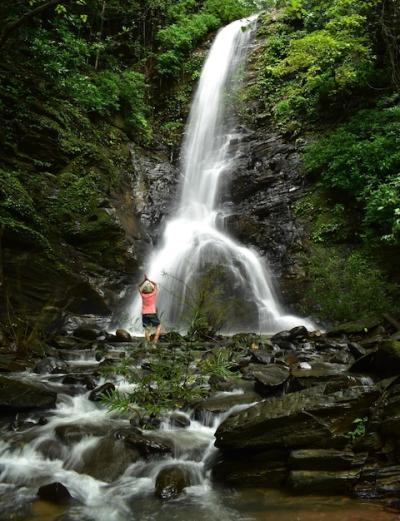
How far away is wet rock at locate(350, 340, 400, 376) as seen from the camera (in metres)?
5.25

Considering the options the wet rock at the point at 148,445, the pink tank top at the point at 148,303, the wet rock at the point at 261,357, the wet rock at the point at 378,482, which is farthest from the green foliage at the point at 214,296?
the wet rock at the point at 378,482

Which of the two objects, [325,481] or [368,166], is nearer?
[325,481]

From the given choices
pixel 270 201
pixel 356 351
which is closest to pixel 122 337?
pixel 356 351

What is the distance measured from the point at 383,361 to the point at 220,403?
6.81 feet

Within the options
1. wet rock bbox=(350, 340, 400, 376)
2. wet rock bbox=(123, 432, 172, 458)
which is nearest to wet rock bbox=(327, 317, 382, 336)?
wet rock bbox=(350, 340, 400, 376)

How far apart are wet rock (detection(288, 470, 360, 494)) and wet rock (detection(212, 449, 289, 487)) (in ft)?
0.54

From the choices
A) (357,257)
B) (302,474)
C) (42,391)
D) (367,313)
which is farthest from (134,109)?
(302,474)

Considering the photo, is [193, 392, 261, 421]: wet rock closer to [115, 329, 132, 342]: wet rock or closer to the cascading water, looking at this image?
the cascading water

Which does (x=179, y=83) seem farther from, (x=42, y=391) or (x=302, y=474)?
(x=302, y=474)

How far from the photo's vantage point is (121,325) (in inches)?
441

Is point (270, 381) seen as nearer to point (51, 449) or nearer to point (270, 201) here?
point (51, 449)

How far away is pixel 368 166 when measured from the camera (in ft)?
38.2

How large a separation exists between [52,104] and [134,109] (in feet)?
15.1

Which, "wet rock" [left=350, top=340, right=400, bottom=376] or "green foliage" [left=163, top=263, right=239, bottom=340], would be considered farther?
"green foliage" [left=163, top=263, right=239, bottom=340]
